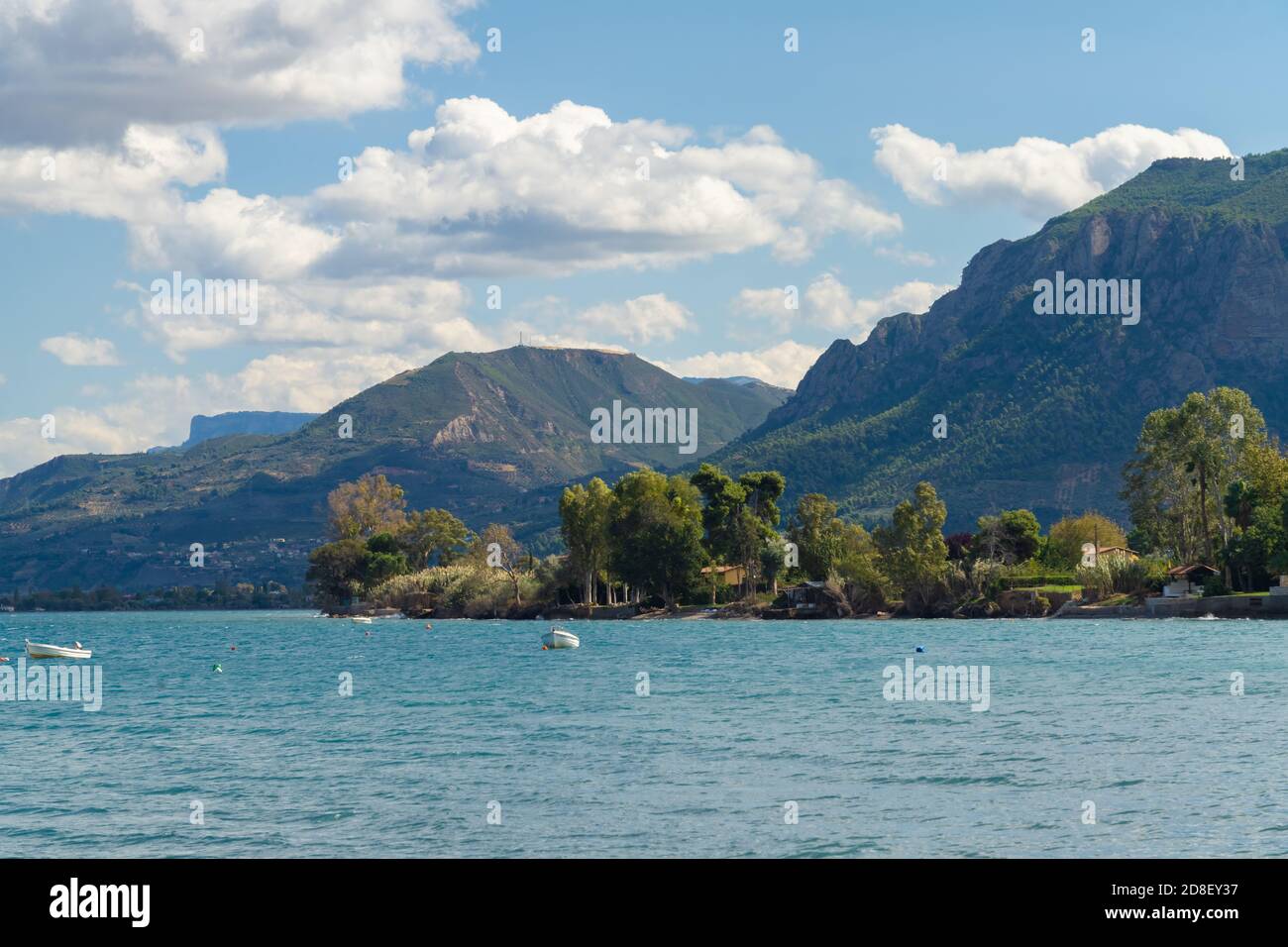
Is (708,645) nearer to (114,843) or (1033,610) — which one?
(1033,610)

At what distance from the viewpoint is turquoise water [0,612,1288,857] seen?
84.2 feet

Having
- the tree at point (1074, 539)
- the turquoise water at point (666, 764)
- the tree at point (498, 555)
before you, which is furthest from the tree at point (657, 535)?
the turquoise water at point (666, 764)

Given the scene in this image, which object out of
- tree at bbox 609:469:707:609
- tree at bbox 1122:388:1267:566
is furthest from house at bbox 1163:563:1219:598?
tree at bbox 609:469:707:609

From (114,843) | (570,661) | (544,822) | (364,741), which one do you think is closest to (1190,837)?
(544,822)

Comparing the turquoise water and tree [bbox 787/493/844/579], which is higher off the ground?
tree [bbox 787/493/844/579]

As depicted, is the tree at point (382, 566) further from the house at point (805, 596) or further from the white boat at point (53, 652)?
the white boat at point (53, 652)

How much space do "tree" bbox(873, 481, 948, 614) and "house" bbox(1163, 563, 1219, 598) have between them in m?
23.7

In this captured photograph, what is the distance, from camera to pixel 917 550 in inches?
5748

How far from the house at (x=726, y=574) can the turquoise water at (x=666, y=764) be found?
95.7 metres

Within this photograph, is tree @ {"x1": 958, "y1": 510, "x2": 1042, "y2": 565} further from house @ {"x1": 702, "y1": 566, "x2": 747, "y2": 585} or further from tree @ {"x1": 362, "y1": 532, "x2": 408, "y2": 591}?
tree @ {"x1": 362, "y1": 532, "x2": 408, "y2": 591}

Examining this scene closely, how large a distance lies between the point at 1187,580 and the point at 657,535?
185ft

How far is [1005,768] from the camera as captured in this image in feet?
108

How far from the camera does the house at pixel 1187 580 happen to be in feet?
421
